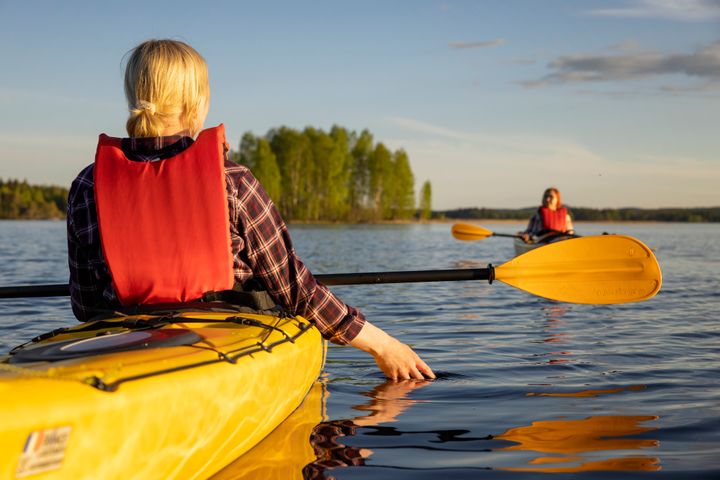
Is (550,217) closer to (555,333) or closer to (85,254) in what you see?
(555,333)

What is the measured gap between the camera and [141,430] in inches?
73.8

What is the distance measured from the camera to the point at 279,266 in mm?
2877

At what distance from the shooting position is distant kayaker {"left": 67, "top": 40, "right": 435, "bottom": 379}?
2.51 meters

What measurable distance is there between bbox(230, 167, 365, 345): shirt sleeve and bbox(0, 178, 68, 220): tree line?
83.5 metres

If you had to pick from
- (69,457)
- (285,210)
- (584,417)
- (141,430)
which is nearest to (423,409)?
(584,417)

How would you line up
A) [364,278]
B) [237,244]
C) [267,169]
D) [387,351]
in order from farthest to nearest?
[267,169] → [364,278] → [387,351] → [237,244]

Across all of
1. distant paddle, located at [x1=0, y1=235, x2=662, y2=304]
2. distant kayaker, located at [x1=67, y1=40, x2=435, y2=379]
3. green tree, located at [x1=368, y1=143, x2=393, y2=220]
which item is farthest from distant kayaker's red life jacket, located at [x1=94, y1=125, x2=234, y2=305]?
green tree, located at [x1=368, y1=143, x2=393, y2=220]

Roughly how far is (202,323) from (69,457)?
3.04 ft

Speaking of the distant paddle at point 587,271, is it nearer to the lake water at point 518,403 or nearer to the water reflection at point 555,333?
the lake water at point 518,403

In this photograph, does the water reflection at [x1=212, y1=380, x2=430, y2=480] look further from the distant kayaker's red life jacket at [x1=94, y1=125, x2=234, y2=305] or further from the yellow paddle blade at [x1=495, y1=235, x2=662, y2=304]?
the yellow paddle blade at [x1=495, y1=235, x2=662, y2=304]

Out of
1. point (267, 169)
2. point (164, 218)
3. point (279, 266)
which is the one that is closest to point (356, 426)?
point (279, 266)

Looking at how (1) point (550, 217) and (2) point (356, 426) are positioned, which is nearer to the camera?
Answer: (2) point (356, 426)

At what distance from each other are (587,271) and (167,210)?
2785mm

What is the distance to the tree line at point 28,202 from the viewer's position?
85750 mm
